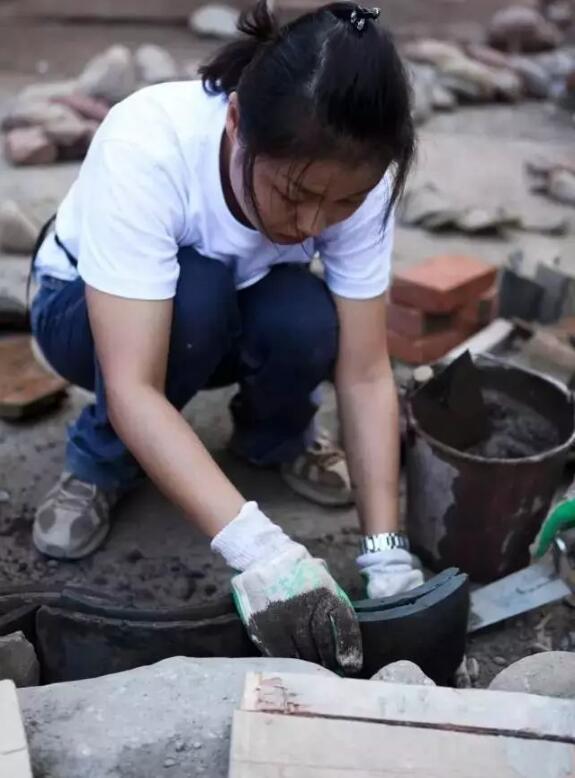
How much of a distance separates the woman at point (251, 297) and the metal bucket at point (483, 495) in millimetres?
92

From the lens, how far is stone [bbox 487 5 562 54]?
696 centimetres

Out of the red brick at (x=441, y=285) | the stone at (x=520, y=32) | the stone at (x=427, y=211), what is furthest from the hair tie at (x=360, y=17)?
the stone at (x=520, y=32)

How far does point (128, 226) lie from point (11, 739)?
93 centimetres

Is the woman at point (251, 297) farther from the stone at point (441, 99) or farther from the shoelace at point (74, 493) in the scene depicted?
the stone at point (441, 99)

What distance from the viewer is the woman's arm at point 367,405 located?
215 centimetres

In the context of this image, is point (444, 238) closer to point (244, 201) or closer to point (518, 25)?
point (244, 201)

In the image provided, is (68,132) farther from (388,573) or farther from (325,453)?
(388,573)

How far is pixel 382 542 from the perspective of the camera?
206 centimetres

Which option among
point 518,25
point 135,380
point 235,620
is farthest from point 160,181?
point 518,25

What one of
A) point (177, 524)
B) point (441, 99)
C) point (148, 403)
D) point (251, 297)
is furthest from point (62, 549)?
point (441, 99)

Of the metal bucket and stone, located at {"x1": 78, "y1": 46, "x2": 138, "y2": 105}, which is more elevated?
the metal bucket

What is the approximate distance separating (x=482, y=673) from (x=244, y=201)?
100cm

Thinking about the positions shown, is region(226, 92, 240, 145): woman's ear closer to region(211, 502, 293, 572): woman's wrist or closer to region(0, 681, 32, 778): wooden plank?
region(211, 502, 293, 572): woman's wrist

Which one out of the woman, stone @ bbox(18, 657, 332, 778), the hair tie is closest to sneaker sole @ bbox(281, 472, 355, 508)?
the woman
